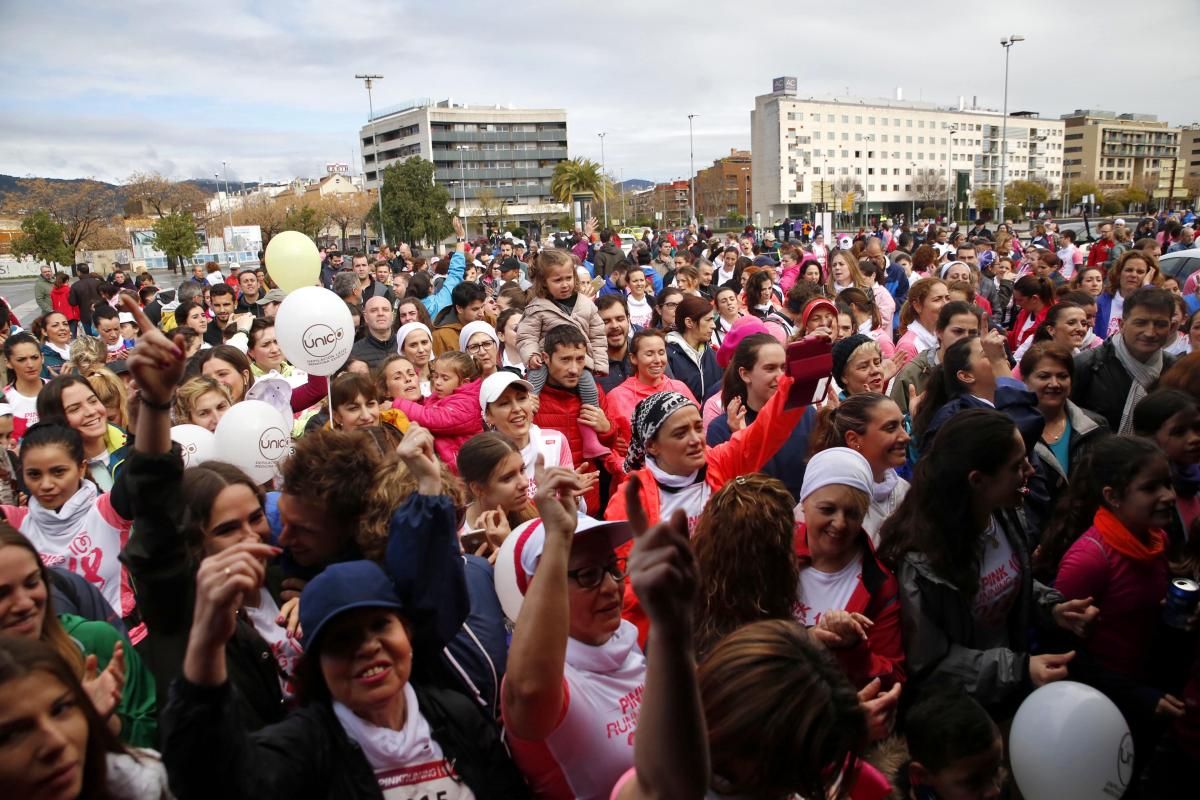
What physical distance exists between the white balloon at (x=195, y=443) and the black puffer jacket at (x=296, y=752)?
99.9 inches

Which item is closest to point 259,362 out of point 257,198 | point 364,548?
point 364,548

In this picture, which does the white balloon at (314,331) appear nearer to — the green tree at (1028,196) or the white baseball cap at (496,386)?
the white baseball cap at (496,386)

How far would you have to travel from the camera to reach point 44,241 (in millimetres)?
34688

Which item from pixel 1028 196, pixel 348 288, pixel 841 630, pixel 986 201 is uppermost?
pixel 1028 196

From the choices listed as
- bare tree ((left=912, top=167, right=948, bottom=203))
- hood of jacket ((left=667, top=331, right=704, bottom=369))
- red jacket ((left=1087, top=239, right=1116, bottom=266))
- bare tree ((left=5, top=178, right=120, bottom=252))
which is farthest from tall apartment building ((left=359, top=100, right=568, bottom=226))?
hood of jacket ((left=667, top=331, right=704, bottom=369))

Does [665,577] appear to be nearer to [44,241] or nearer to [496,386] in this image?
[496,386]

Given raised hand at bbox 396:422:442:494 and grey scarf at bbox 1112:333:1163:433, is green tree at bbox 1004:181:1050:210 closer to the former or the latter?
grey scarf at bbox 1112:333:1163:433

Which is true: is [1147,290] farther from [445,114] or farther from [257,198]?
[445,114]

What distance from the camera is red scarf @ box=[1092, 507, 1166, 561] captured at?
2.84 metres

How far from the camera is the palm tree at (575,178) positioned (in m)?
66.8

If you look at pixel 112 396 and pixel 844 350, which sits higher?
pixel 844 350

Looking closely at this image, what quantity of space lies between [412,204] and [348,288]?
45.8 meters

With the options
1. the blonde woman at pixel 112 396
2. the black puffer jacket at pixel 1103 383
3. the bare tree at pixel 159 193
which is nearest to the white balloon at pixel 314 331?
the blonde woman at pixel 112 396

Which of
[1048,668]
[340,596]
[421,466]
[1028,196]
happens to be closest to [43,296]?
[421,466]
